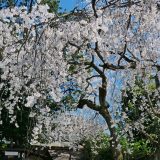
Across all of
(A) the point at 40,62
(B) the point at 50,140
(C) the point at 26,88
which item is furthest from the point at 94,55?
(B) the point at 50,140

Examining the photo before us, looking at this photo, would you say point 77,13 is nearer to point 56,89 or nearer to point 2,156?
point 56,89

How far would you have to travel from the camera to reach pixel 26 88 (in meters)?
5.84

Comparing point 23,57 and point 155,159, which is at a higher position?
point 23,57

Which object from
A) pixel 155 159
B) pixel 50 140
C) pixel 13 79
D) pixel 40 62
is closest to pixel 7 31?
pixel 13 79

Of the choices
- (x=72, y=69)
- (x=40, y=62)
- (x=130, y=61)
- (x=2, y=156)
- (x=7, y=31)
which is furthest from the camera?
(x=2, y=156)

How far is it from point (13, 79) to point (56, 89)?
0.58 meters

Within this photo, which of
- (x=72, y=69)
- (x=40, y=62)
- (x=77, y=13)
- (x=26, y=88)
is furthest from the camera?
(x=72, y=69)

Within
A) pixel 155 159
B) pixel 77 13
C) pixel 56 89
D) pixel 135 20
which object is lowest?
pixel 155 159

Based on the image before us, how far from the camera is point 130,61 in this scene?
663cm

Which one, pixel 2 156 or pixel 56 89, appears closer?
pixel 56 89

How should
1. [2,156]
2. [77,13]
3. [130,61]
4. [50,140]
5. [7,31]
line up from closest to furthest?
1. [77,13]
2. [7,31]
3. [130,61]
4. [50,140]
5. [2,156]

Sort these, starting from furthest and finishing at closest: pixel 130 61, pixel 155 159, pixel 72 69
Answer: pixel 72 69
pixel 130 61
pixel 155 159

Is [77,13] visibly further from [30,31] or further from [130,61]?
[130,61]

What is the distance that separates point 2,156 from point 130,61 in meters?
9.46
